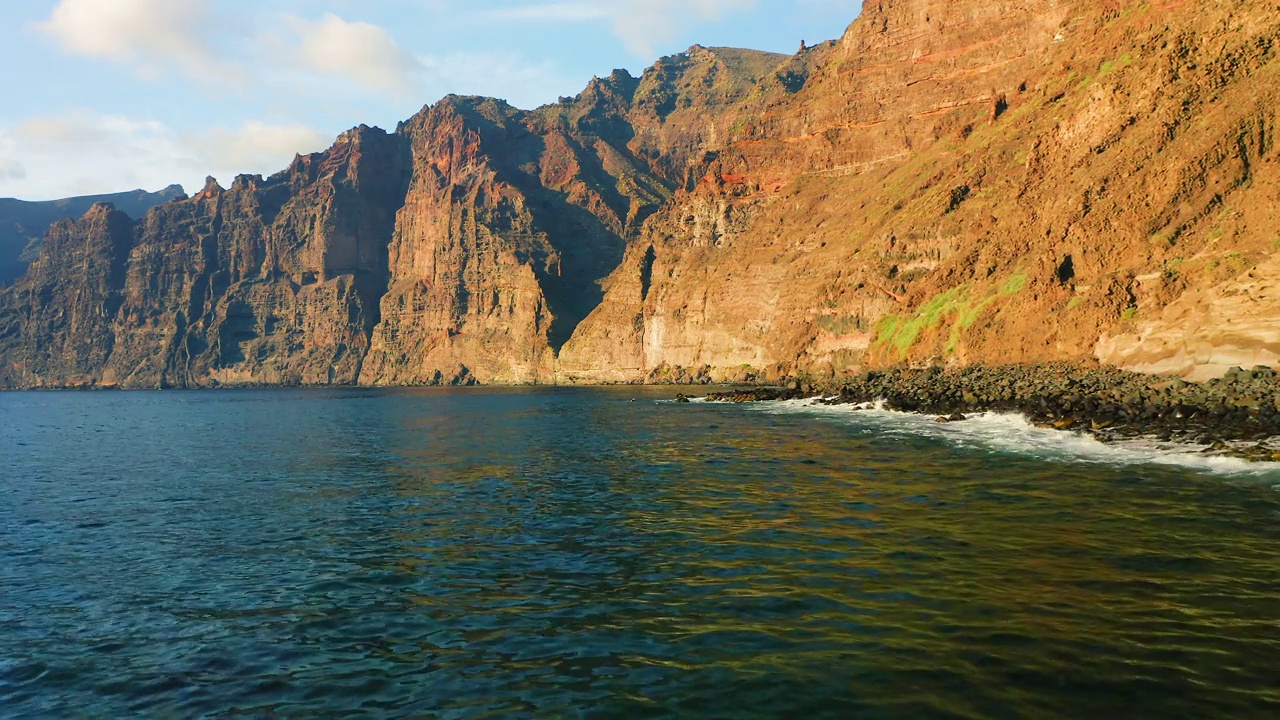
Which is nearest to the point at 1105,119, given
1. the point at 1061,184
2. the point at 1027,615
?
the point at 1061,184

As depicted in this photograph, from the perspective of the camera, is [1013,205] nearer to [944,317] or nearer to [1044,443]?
[944,317]

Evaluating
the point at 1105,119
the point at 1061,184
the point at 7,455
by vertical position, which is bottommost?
the point at 7,455

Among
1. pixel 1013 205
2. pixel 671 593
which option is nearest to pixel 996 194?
pixel 1013 205

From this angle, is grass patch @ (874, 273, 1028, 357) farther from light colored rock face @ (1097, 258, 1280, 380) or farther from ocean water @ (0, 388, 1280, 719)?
ocean water @ (0, 388, 1280, 719)

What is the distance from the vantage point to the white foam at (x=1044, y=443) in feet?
99.2

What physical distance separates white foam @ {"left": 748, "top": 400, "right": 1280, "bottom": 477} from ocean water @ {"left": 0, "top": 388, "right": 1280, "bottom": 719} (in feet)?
1.54

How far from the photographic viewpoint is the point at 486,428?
68.9 meters

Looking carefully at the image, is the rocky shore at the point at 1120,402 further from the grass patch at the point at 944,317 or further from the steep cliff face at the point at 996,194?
the grass patch at the point at 944,317

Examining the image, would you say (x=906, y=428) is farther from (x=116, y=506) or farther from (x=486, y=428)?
(x=116, y=506)

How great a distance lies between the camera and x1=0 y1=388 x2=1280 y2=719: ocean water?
464 inches

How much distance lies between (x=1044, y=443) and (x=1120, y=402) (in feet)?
37.7

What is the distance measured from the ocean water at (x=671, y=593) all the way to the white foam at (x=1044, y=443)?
1.54 ft

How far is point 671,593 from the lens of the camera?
16.9 m

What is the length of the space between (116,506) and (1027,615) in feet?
112
